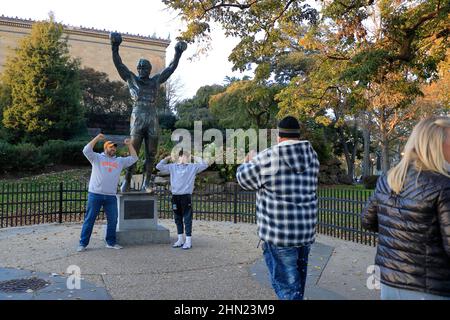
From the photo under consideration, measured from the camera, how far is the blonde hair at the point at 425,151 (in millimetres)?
2428

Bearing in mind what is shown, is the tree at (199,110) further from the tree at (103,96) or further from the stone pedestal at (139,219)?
the stone pedestal at (139,219)

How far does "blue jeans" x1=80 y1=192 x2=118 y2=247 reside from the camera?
23.4 feet

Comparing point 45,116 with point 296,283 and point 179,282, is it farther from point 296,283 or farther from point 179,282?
point 296,283

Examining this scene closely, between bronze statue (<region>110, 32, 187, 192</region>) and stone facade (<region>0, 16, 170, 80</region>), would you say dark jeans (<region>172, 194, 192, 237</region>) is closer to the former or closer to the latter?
bronze statue (<region>110, 32, 187, 192</region>)

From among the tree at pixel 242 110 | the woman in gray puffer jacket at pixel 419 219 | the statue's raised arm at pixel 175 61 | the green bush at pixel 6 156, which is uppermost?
the tree at pixel 242 110

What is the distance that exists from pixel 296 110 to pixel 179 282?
11.1 meters

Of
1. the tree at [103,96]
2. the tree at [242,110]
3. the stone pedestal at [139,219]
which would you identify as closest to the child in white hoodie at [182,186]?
the stone pedestal at [139,219]

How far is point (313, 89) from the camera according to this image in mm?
16000

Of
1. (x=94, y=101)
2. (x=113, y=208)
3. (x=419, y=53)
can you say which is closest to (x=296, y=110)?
(x=419, y=53)

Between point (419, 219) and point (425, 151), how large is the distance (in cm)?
39

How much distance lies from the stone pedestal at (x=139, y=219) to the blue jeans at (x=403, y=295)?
5781 millimetres

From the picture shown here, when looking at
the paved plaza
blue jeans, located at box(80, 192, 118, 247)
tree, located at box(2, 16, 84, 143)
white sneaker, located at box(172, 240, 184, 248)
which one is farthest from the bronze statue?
tree, located at box(2, 16, 84, 143)

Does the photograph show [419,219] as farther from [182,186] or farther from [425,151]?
[182,186]

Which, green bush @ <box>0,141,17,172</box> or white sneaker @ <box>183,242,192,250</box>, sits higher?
green bush @ <box>0,141,17,172</box>
